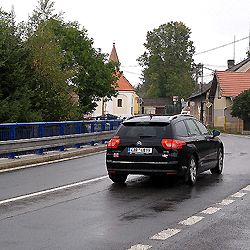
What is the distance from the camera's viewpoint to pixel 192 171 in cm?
999

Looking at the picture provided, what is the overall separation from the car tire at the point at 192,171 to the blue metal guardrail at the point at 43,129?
5828mm

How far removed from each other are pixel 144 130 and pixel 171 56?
85.9 meters

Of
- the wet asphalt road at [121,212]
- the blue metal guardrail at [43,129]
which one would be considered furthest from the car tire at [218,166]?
the blue metal guardrail at [43,129]

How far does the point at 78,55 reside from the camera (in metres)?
39.9

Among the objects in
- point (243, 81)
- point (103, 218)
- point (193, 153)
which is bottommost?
point (103, 218)

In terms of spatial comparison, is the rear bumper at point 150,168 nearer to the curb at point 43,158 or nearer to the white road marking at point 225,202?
the white road marking at point 225,202

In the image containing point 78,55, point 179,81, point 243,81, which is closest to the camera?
point 78,55

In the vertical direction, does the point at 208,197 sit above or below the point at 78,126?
below

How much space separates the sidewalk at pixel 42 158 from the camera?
13141mm

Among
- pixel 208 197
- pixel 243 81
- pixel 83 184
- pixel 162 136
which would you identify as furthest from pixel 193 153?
pixel 243 81

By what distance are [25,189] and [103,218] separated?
10.5ft

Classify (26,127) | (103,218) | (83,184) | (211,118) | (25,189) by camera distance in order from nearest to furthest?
(103,218)
(25,189)
(83,184)
(26,127)
(211,118)

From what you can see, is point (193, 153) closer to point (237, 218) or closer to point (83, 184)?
point (83, 184)

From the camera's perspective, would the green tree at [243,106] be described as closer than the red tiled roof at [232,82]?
Yes
